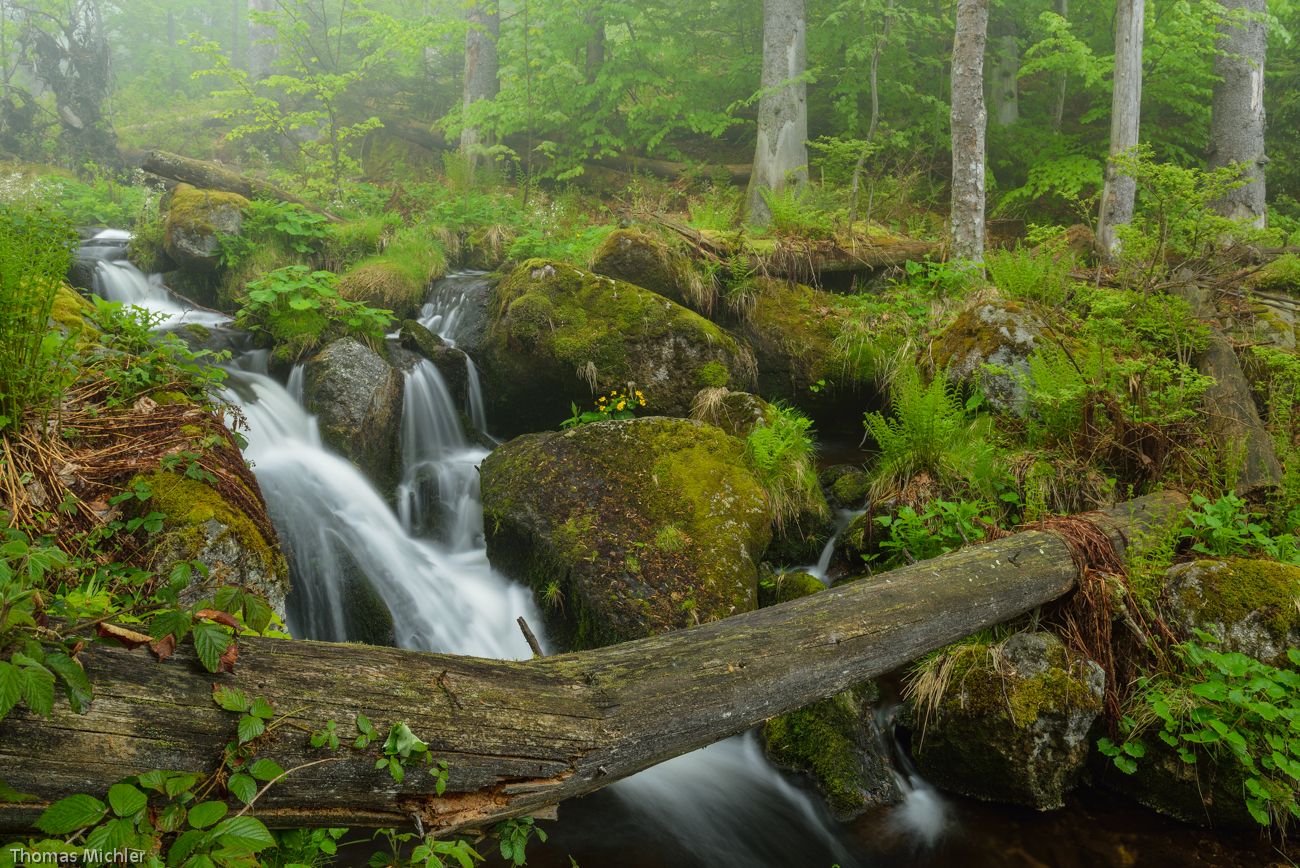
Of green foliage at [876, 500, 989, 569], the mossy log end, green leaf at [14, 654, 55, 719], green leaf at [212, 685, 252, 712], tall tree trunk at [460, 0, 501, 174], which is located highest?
tall tree trunk at [460, 0, 501, 174]

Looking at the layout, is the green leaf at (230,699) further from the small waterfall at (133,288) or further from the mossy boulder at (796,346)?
the small waterfall at (133,288)

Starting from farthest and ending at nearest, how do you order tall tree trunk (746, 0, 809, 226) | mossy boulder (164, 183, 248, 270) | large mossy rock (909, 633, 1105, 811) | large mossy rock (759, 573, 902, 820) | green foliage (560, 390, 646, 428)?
tall tree trunk (746, 0, 809, 226), mossy boulder (164, 183, 248, 270), green foliage (560, 390, 646, 428), large mossy rock (759, 573, 902, 820), large mossy rock (909, 633, 1105, 811)

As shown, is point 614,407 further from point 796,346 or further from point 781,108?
point 781,108

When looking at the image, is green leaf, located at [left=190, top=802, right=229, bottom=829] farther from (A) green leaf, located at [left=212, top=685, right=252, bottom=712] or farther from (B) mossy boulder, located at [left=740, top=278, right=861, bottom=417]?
(B) mossy boulder, located at [left=740, top=278, right=861, bottom=417]

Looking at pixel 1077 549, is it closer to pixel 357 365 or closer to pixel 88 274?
pixel 357 365

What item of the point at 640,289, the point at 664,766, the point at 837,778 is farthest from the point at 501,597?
the point at 640,289

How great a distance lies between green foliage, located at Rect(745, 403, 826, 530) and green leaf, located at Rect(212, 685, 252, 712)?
14.1ft

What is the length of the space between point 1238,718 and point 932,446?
2.57m

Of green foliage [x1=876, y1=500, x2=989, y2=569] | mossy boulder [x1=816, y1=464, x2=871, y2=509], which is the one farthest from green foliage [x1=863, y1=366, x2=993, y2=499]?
mossy boulder [x1=816, y1=464, x2=871, y2=509]

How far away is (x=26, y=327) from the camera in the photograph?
319cm

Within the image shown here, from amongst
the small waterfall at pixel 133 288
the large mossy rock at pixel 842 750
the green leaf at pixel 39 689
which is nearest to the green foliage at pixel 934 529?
the large mossy rock at pixel 842 750

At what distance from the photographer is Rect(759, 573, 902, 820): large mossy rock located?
396cm

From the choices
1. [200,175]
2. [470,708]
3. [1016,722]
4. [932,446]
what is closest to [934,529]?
[932,446]

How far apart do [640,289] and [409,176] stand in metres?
10.6
